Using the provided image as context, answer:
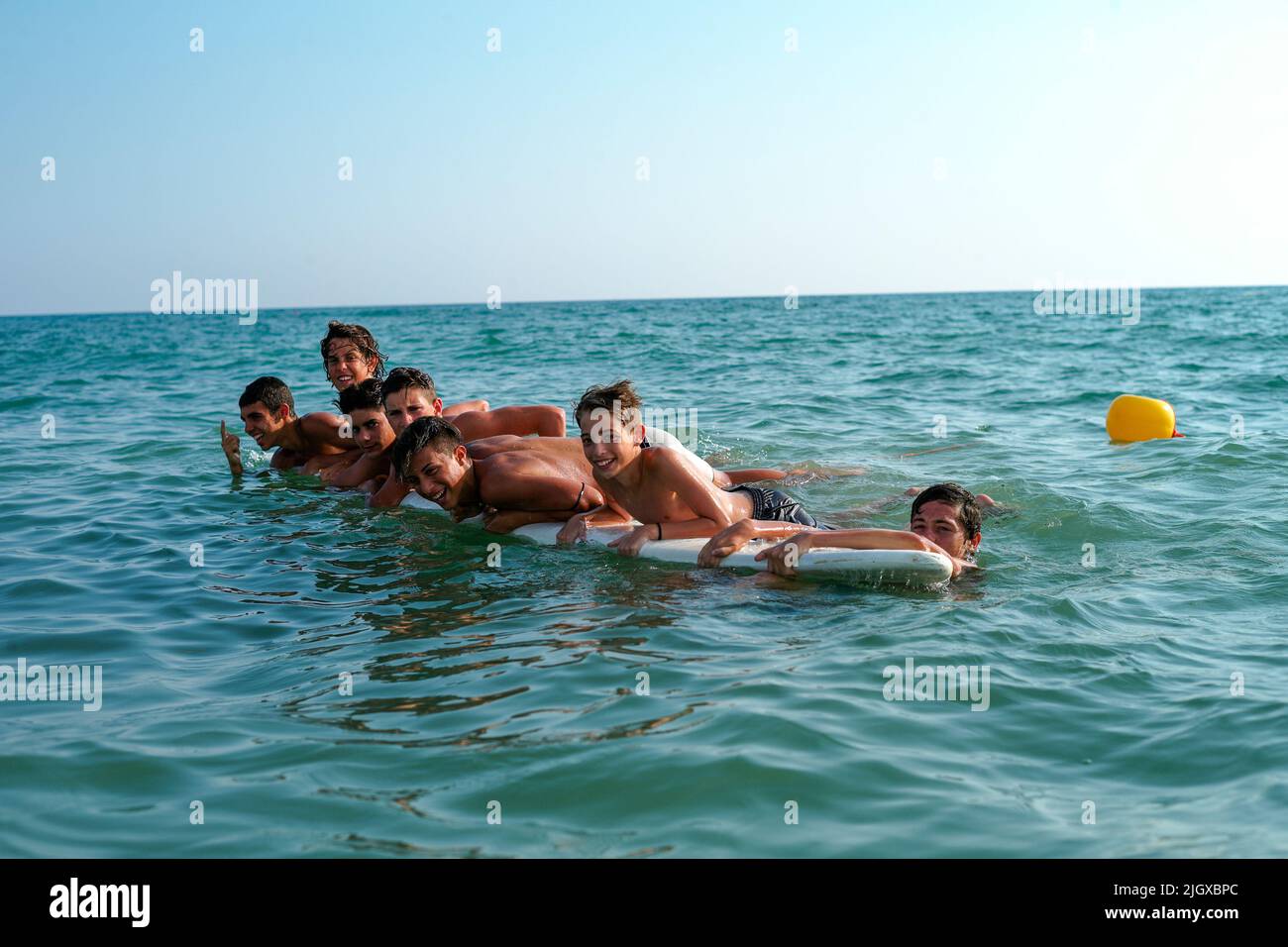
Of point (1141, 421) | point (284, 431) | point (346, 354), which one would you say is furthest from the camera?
point (1141, 421)

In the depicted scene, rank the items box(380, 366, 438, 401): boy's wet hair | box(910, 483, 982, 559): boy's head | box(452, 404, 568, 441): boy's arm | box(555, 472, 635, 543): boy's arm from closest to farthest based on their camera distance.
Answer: box(910, 483, 982, 559): boy's head
box(555, 472, 635, 543): boy's arm
box(380, 366, 438, 401): boy's wet hair
box(452, 404, 568, 441): boy's arm

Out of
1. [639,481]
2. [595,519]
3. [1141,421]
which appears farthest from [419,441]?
[1141,421]

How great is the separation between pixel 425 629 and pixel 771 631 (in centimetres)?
165

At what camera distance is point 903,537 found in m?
5.89

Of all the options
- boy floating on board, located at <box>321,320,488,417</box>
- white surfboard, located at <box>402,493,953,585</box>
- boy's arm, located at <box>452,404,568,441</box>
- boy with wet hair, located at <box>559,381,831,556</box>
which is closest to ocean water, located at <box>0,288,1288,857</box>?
white surfboard, located at <box>402,493,953,585</box>

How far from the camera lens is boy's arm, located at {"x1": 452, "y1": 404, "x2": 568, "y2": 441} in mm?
8859

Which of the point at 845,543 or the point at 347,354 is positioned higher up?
the point at 347,354

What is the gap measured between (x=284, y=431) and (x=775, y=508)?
197 inches

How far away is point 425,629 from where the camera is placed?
539 centimetres

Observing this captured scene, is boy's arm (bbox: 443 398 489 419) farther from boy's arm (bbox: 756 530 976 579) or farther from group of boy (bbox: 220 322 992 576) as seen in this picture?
boy's arm (bbox: 756 530 976 579)

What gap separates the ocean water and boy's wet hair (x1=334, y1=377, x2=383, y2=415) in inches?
32.8

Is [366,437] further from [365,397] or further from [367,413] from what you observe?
[365,397]
